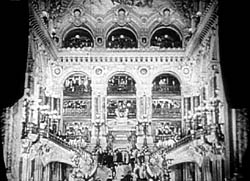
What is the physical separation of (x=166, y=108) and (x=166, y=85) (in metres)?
0.99

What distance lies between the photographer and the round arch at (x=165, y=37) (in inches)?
696

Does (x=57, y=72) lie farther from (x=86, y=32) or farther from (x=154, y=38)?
(x=154, y=38)

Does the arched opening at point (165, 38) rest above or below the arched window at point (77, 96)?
above

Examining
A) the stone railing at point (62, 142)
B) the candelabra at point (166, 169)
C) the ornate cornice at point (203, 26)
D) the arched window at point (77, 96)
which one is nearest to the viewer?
the ornate cornice at point (203, 26)

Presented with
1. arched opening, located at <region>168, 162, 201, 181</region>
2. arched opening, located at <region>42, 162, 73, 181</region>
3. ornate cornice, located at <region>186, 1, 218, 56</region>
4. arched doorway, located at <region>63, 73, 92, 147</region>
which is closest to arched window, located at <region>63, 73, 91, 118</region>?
arched doorway, located at <region>63, 73, 92, 147</region>

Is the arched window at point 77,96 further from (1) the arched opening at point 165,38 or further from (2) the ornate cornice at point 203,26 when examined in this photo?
(2) the ornate cornice at point 203,26

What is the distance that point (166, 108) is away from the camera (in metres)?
16.7

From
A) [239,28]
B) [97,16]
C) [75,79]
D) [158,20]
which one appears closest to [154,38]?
[158,20]

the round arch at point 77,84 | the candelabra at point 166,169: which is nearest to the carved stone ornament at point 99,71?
the round arch at point 77,84

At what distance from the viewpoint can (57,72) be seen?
667 inches

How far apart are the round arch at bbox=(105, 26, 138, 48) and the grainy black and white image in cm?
4

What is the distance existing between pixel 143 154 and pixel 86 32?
5.75m

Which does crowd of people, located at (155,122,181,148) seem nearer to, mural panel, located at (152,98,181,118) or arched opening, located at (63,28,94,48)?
mural panel, located at (152,98,181,118)

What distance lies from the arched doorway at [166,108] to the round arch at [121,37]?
1805 millimetres
